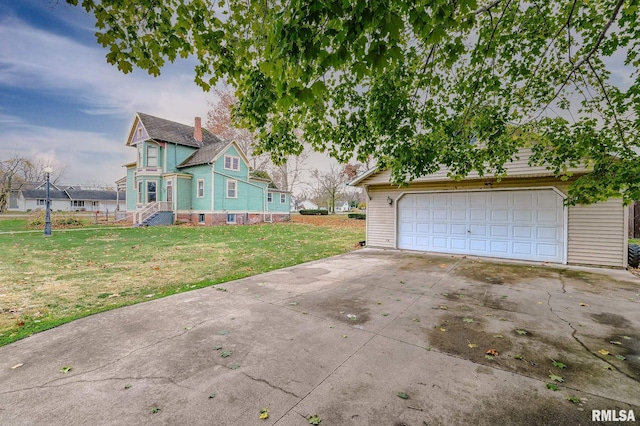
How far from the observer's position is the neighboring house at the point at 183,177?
66.0ft

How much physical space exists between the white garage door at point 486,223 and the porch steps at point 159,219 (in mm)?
17550

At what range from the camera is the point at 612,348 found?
3.06 meters

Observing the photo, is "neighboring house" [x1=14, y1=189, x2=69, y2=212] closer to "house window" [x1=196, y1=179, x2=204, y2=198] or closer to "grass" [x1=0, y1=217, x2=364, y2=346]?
"house window" [x1=196, y1=179, x2=204, y2=198]

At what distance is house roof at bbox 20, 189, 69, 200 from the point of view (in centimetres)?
4866

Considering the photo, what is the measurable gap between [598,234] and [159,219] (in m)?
23.2

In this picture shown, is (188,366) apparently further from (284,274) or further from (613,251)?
(613,251)

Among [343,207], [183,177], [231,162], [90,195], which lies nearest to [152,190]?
[183,177]

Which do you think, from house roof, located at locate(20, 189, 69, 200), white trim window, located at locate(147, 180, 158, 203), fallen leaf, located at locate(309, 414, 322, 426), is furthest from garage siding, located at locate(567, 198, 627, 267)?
house roof, located at locate(20, 189, 69, 200)

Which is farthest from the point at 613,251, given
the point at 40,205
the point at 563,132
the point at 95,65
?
the point at 40,205

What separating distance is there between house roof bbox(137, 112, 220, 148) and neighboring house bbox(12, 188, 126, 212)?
111 ft

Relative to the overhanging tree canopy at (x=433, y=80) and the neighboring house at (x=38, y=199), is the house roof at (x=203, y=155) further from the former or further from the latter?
the neighboring house at (x=38, y=199)

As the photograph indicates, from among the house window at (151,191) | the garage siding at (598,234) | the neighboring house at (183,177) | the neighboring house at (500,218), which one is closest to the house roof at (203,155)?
the neighboring house at (183,177)

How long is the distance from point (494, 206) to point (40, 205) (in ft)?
238

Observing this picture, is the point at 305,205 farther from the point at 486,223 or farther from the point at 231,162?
the point at 486,223
